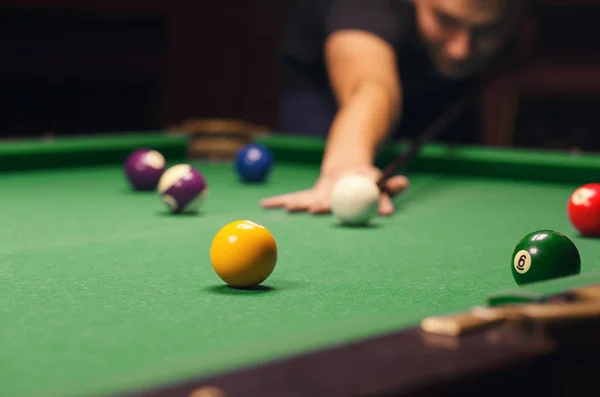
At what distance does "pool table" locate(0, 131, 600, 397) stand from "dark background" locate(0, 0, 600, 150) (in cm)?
280

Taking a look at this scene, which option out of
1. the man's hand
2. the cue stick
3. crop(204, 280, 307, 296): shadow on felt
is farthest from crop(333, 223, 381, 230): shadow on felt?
crop(204, 280, 307, 296): shadow on felt

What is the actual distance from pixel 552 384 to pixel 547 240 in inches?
30.3

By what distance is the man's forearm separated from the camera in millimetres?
3344

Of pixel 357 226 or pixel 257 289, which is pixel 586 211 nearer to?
pixel 357 226

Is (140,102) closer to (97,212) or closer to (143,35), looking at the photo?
(143,35)

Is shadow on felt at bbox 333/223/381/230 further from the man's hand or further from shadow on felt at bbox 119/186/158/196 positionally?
shadow on felt at bbox 119/186/158/196

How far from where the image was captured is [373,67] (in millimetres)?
3850

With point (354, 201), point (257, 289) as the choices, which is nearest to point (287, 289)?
point (257, 289)

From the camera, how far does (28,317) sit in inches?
64.6

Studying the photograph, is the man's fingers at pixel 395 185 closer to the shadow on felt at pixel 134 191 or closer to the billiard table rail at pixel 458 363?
the shadow on felt at pixel 134 191

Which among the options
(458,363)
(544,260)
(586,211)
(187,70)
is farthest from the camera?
(187,70)

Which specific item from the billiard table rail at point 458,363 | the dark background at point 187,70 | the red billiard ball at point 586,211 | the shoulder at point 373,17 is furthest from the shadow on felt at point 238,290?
the dark background at point 187,70

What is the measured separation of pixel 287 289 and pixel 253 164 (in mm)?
1914

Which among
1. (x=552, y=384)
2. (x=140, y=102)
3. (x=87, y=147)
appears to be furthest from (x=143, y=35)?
(x=552, y=384)
